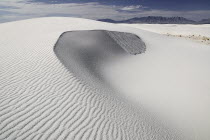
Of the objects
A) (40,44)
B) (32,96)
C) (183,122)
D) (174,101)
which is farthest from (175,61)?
(32,96)

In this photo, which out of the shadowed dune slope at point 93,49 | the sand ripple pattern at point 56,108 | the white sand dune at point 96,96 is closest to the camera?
the sand ripple pattern at point 56,108

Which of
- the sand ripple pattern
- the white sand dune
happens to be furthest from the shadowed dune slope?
the sand ripple pattern

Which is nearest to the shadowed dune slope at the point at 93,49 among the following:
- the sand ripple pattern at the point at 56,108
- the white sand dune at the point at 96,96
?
the white sand dune at the point at 96,96

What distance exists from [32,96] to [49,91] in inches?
19.8

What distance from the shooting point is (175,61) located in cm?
1377

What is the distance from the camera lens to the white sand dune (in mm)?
4746

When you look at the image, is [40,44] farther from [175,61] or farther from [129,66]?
[175,61]

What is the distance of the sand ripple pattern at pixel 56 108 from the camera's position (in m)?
4.45

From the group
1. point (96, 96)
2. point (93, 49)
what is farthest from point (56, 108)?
point (93, 49)

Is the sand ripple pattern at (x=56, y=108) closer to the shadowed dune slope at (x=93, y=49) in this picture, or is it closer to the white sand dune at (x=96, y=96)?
the white sand dune at (x=96, y=96)

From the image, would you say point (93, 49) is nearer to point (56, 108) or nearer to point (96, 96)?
point (96, 96)

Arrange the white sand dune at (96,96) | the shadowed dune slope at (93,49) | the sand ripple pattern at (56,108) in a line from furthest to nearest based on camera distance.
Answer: the shadowed dune slope at (93,49) → the white sand dune at (96,96) → the sand ripple pattern at (56,108)

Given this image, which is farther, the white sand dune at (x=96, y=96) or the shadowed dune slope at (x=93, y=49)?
the shadowed dune slope at (x=93, y=49)

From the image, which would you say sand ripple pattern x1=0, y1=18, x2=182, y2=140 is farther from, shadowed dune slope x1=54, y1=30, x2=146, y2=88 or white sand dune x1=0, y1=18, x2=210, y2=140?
shadowed dune slope x1=54, y1=30, x2=146, y2=88
